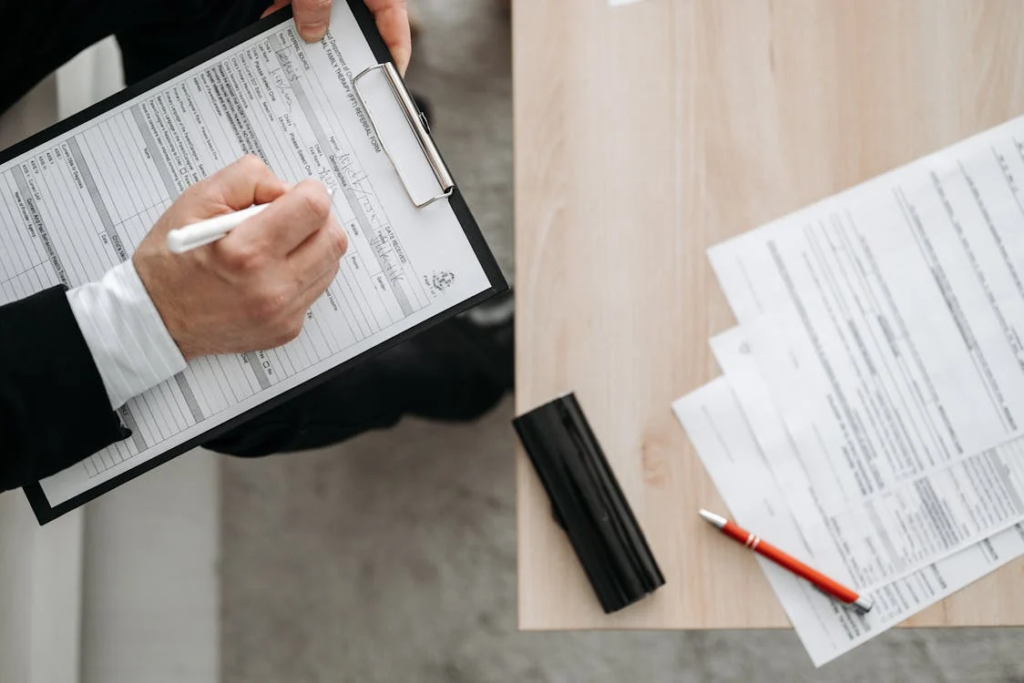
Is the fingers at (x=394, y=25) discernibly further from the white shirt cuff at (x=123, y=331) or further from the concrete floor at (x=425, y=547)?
the concrete floor at (x=425, y=547)

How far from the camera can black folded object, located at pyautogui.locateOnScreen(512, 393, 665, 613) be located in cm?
58

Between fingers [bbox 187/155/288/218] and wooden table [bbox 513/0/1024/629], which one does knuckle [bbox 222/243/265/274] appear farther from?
wooden table [bbox 513/0/1024/629]

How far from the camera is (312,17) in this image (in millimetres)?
515

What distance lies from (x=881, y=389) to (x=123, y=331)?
1.74 feet

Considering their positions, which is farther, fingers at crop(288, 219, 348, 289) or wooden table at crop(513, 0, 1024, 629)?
wooden table at crop(513, 0, 1024, 629)

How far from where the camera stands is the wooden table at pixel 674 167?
601mm

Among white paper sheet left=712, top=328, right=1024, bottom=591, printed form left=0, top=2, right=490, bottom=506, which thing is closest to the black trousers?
printed form left=0, top=2, right=490, bottom=506

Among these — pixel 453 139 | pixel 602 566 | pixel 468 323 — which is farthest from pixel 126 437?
pixel 453 139

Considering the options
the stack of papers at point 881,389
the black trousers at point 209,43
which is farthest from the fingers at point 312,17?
the stack of papers at point 881,389

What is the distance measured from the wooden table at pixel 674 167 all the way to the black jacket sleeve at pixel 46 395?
0.29 meters

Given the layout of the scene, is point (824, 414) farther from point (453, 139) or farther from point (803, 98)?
point (453, 139)

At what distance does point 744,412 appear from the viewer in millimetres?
600

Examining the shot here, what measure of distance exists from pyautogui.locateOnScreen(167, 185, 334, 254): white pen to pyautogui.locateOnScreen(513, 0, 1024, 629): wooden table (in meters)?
0.21

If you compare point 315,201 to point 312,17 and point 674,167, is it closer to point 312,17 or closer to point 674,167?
point 312,17
